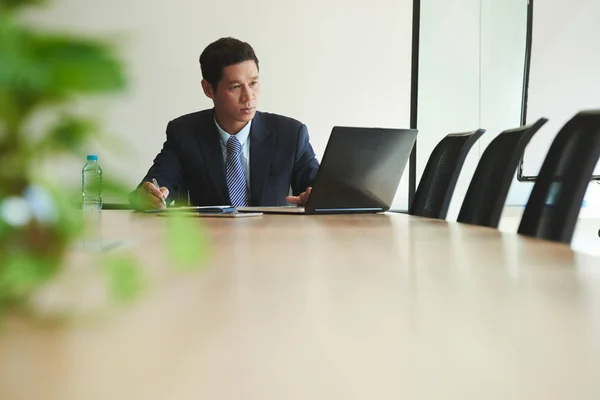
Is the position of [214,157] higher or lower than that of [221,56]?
lower

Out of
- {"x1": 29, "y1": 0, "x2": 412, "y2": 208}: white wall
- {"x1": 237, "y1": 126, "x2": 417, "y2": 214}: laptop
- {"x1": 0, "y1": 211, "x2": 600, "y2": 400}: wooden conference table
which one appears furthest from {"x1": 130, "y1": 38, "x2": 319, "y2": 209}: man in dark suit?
{"x1": 0, "y1": 211, "x2": 600, "y2": 400}: wooden conference table

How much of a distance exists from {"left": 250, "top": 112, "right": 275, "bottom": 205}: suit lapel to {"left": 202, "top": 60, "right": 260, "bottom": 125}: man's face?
113 mm

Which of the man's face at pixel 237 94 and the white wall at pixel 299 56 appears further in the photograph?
the white wall at pixel 299 56

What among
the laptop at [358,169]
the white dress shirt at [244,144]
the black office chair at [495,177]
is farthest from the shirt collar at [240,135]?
the black office chair at [495,177]

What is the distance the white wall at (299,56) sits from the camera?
462 cm

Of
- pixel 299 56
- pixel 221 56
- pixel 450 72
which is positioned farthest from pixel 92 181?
pixel 450 72

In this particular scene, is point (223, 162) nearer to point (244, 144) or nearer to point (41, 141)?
point (244, 144)

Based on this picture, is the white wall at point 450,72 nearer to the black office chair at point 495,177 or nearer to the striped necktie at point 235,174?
the striped necktie at point 235,174

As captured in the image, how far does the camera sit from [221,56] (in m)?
3.57

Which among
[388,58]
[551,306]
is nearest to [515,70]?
[388,58]

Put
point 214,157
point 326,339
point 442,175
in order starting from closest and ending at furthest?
point 326,339 < point 442,175 < point 214,157

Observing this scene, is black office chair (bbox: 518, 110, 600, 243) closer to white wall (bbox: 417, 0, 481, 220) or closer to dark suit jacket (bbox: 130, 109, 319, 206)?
dark suit jacket (bbox: 130, 109, 319, 206)

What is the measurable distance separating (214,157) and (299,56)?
173 cm

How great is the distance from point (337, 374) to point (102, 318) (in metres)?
0.16
